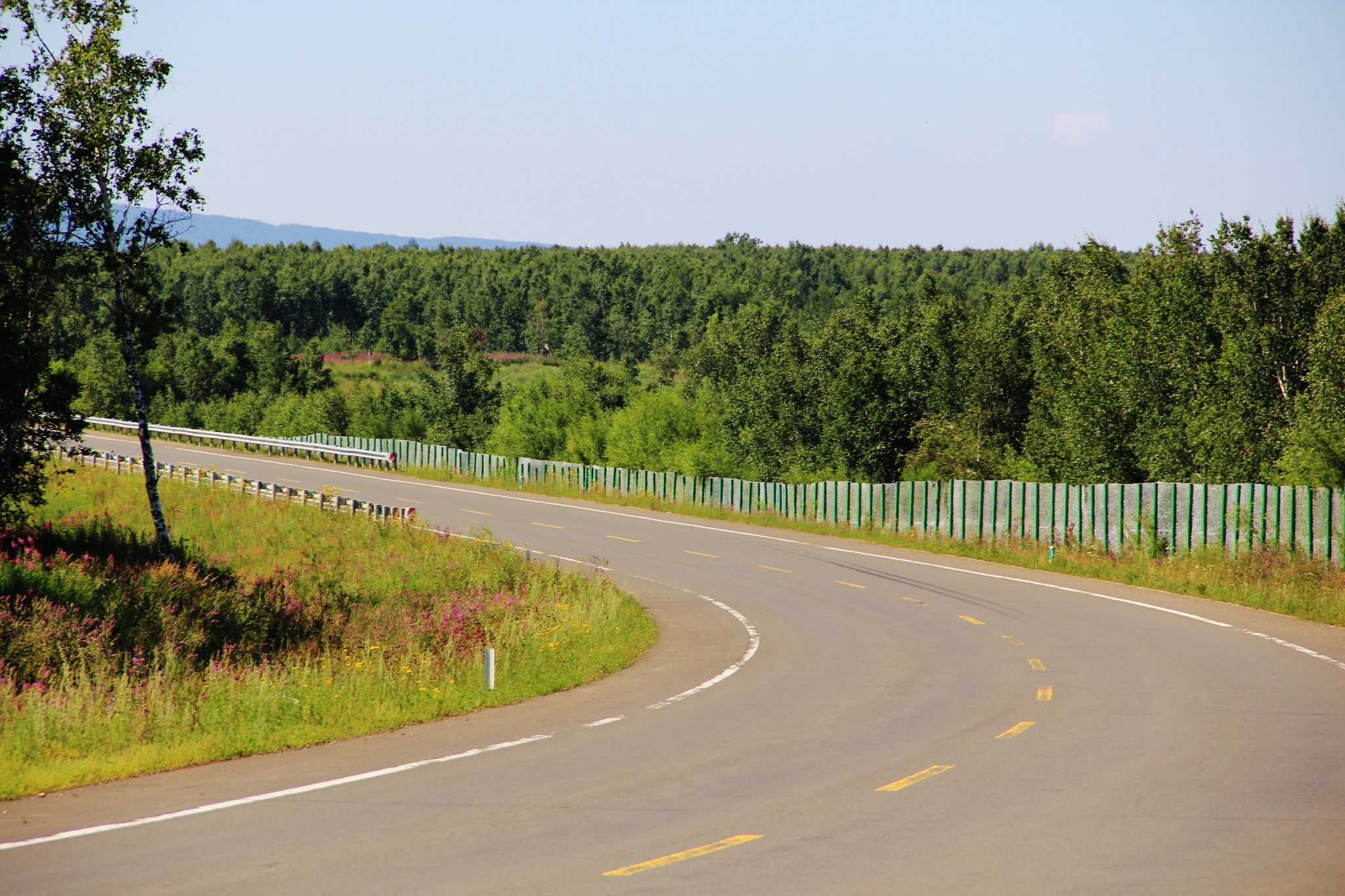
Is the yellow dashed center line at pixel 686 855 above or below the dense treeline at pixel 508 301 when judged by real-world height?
below

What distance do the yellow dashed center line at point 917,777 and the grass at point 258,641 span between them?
18.4 feet

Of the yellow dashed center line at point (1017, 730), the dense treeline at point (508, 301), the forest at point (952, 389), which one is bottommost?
the yellow dashed center line at point (1017, 730)

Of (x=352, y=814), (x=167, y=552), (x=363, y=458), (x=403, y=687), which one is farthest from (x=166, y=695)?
(x=363, y=458)

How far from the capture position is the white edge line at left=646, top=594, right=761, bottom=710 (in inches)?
563

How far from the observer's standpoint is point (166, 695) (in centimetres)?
1298

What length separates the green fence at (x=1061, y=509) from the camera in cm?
2592

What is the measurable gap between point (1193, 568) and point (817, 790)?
19479mm

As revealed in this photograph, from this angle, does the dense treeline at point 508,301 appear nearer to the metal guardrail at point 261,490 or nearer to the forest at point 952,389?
the forest at point 952,389

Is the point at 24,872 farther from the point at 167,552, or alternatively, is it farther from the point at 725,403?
the point at 725,403

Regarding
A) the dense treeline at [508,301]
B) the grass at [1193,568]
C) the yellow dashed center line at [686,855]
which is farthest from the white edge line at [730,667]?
the dense treeline at [508,301]

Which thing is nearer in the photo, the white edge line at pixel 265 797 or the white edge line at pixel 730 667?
the white edge line at pixel 265 797

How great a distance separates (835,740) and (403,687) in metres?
5.36

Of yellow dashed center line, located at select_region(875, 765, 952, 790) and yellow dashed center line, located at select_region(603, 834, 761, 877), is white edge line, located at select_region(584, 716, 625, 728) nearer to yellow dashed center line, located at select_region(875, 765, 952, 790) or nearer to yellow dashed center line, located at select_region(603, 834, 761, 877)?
yellow dashed center line, located at select_region(875, 765, 952, 790)

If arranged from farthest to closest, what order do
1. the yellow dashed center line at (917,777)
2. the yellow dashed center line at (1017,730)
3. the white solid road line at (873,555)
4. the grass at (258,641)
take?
the white solid road line at (873,555), the yellow dashed center line at (1017,730), the grass at (258,641), the yellow dashed center line at (917,777)
